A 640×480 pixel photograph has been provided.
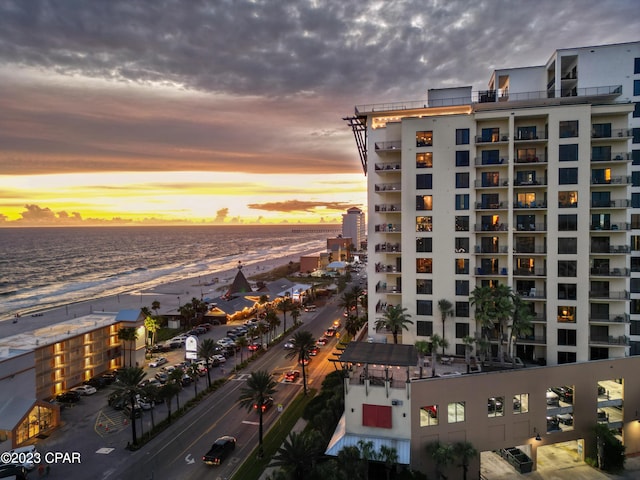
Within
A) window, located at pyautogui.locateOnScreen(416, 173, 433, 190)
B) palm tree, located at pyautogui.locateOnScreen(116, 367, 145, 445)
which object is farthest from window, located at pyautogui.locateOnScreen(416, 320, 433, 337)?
palm tree, located at pyautogui.locateOnScreen(116, 367, 145, 445)

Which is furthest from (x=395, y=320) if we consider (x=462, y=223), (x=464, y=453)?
(x=464, y=453)

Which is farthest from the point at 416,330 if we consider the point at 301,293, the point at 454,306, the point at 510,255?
the point at 301,293

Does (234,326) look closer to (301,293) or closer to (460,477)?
(301,293)

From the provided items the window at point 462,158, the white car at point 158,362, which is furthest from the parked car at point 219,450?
the window at point 462,158

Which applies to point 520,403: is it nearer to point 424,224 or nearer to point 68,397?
point 424,224

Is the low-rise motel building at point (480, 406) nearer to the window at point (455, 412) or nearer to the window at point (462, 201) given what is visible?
the window at point (455, 412)

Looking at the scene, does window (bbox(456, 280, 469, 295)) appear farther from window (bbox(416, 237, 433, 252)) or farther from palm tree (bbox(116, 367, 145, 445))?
palm tree (bbox(116, 367, 145, 445))
